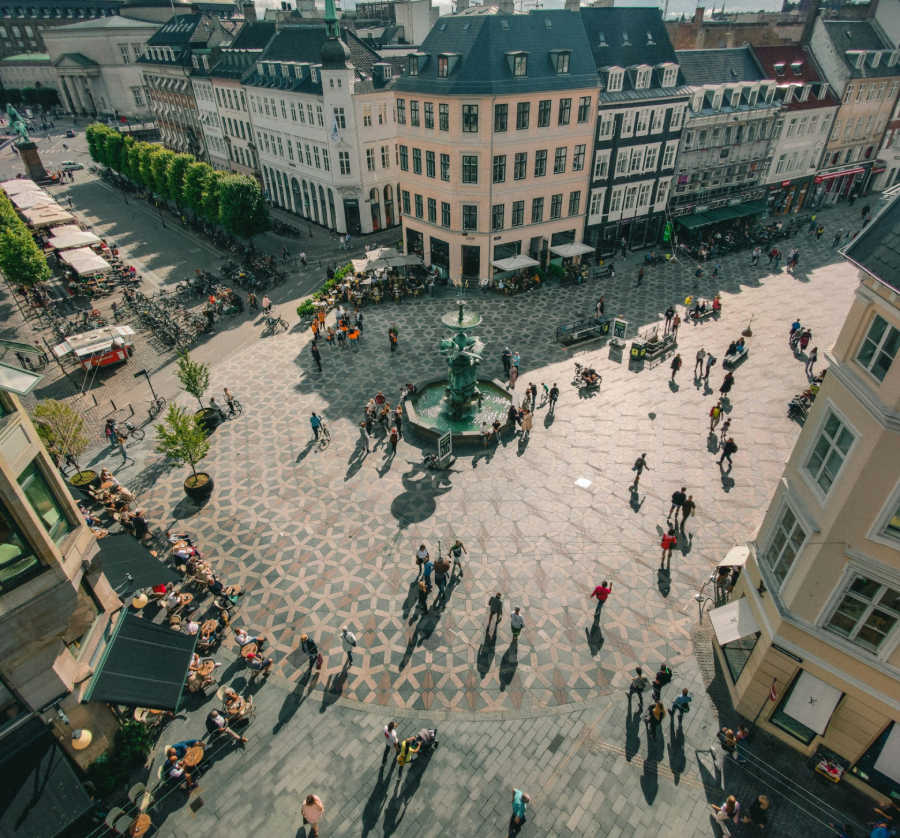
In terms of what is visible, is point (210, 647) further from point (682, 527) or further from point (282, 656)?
point (682, 527)

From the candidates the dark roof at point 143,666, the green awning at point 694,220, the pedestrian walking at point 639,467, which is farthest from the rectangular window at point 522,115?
the dark roof at point 143,666

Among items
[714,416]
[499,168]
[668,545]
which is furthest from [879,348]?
[499,168]

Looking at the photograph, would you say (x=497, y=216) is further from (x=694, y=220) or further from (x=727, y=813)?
(x=727, y=813)

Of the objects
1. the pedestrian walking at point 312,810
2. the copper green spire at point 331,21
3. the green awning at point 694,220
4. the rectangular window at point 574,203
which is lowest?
the green awning at point 694,220

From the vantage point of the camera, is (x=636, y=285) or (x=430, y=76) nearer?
(x=430, y=76)

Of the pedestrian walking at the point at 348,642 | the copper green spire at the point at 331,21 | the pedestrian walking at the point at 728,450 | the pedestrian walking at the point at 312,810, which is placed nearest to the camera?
the pedestrian walking at the point at 312,810

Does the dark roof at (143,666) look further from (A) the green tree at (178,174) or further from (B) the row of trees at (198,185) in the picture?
(A) the green tree at (178,174)

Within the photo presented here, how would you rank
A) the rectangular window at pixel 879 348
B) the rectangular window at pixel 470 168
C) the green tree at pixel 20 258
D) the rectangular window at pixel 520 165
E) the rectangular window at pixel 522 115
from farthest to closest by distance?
the rectangular window at pixel 520 165 < the rectangular window at pixel 470 168 < the green tree at pixel 20 258 < the rectangular window at pixel 522 115 < the rectangular window at pixel 879 348

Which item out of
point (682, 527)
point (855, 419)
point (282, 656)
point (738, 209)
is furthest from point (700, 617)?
point (738, 209)
